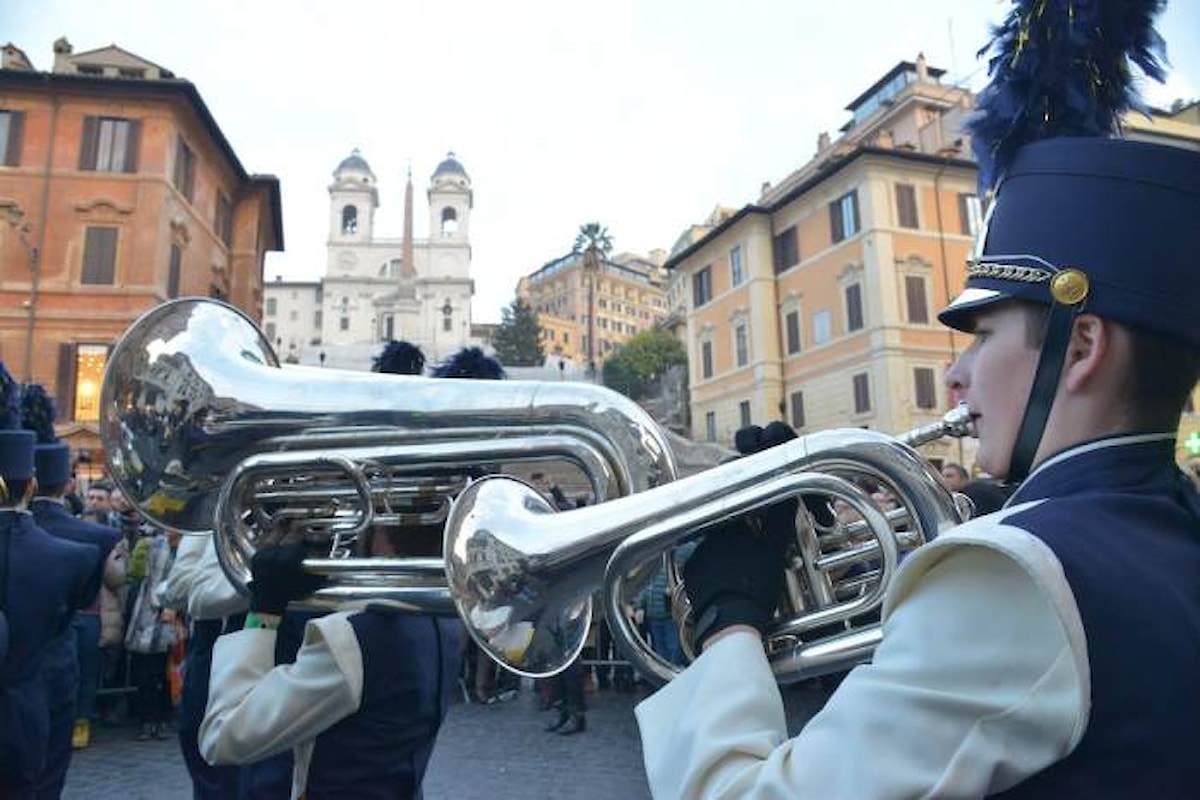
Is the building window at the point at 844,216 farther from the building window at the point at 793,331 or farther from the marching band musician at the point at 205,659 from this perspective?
the marching band musician at the point at 205,659

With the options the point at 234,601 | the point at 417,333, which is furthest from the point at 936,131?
the point at 417,333

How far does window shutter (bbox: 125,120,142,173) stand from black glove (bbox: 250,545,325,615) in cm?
2477

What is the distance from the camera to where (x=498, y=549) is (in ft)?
5.52

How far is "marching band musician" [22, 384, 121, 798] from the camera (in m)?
3.39

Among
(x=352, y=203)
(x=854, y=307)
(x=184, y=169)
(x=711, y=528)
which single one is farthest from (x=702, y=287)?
(x=352, y=203)

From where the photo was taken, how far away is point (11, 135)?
2208 centimetres

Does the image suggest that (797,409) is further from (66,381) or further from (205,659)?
(205,659)

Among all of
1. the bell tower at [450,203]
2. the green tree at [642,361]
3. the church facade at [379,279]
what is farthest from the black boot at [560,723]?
the bell tower at [450,203]

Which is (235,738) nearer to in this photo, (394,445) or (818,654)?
(394,445)

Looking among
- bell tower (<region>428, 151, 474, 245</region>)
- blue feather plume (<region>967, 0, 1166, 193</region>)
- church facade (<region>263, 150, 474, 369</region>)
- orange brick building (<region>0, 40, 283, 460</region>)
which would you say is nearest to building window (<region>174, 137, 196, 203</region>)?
orange brick building (<region>0, 40, 283, 460</region>)

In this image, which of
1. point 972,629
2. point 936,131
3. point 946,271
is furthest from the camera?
point 936,131

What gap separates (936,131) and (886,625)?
3685cm

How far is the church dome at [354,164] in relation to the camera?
101875mm

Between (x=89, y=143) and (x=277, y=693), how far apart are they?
26.1 m
